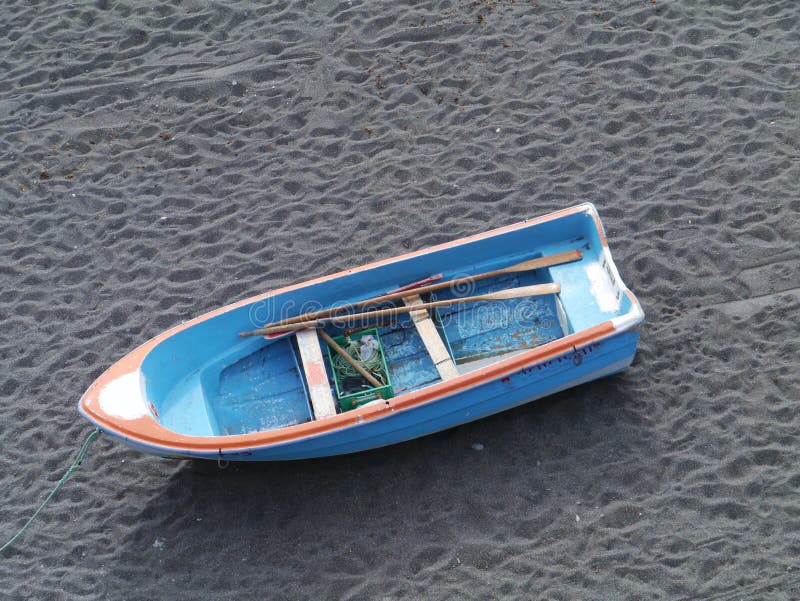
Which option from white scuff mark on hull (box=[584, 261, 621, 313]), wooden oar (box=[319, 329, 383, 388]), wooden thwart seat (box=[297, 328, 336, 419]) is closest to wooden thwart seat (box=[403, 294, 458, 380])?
wooden oar (box=[319, 329, 383, 388])

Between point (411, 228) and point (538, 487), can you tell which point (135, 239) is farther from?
point (538, 487)

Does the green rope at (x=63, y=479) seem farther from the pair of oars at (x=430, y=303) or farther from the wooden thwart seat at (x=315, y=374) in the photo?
the wooden thwart seat at (x=315, y=374)

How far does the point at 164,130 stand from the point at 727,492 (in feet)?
27.0

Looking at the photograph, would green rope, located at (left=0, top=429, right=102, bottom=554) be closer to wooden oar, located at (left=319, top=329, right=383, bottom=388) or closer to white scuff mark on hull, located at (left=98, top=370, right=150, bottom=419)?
white scuff mark on hull, located at (left=98, top=370, right=150, bottom=419)

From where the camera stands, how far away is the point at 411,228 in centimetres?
988

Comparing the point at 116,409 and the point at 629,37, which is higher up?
the point at 629,37

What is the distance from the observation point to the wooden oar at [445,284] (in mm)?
8281

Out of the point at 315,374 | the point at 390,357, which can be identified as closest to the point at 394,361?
the point at 390,357

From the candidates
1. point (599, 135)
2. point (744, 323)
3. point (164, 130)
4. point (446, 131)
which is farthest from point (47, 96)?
point (744, 323)

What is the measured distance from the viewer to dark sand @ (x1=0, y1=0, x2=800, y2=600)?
24.7ft

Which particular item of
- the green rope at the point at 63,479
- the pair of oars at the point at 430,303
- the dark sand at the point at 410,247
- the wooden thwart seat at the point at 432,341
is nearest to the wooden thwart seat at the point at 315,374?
the pair of oars at the point at 430,303

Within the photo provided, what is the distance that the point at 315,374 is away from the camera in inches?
314

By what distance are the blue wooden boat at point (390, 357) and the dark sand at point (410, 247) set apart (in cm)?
62

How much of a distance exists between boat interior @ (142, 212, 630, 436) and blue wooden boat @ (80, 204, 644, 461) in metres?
0.01
